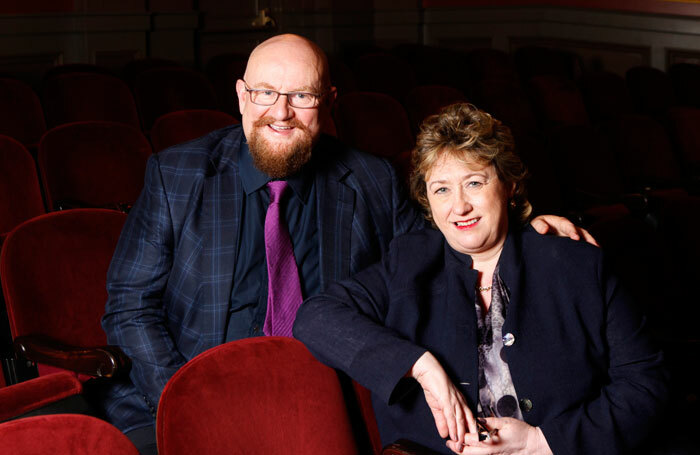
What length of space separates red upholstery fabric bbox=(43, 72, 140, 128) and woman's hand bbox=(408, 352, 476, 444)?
2.56 m

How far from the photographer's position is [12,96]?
327cm

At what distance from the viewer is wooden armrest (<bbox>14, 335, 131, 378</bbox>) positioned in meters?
1.45

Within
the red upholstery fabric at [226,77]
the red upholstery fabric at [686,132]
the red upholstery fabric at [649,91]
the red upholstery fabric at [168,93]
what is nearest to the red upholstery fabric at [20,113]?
the red upholstery fabric at [168,93]

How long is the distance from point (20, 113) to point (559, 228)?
262 cm

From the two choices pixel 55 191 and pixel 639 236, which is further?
pixel 55 191

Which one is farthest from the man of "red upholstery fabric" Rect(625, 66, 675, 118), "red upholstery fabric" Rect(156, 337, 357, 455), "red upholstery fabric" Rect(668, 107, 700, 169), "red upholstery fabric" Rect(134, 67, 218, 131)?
"red upholstery fabric" Rect(625, 66, 675, 118)

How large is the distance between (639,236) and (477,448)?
0.87 metres

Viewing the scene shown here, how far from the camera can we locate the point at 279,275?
1.50 m

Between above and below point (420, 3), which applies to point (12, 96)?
below

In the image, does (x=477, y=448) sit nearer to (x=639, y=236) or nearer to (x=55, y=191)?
(x=639, y=236)

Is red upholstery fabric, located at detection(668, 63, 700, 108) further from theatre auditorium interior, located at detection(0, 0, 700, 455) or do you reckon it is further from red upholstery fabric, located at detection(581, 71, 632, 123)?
red upholstery fabric, located at detection(581, 71, 632, 123)

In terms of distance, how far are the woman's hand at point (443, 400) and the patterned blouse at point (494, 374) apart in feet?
0.32

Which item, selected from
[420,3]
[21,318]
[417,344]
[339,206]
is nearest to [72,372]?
[21,318]

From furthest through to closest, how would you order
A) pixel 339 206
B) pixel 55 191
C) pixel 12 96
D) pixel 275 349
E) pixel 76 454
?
1. pixel 12 96
2. pixel 55 191
3. pixel 339 206
4. pixel 275 349
5. pixel 76 454
